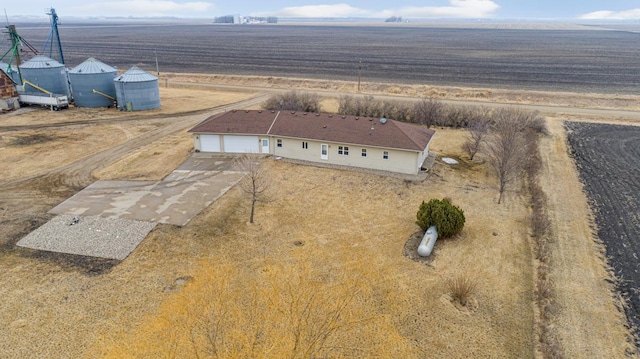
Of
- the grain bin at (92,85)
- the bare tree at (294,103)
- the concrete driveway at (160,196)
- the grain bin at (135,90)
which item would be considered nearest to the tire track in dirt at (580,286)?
the concrete driveway at (160,196)

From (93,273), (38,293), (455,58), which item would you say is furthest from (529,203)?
(455,58)

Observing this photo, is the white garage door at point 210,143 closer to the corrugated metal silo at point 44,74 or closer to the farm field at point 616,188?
the farm field at point 616,188

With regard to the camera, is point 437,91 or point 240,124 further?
point 437,91

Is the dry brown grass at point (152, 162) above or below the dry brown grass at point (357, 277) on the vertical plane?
above

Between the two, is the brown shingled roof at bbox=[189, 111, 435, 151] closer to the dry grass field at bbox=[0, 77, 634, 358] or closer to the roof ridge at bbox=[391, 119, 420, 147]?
the roof ridge at bbox=[391, 119, 420, 147]

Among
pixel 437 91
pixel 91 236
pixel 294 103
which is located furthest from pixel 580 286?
pixel 437 91

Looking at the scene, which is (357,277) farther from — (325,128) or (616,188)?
(616,188)

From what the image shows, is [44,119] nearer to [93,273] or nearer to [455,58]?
[93,273]

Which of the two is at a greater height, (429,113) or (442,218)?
(429,113)

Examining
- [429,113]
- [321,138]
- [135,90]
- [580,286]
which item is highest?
[135,90]
